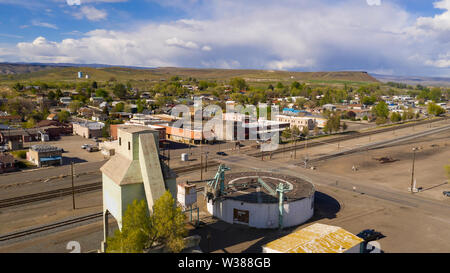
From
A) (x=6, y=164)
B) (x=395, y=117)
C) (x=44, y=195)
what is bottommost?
(x=44, y=195)

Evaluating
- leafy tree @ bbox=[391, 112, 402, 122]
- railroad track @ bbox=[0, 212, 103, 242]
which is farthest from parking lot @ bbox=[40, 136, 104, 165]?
leafy tree @ bbox=[391, 112, 402, 122]

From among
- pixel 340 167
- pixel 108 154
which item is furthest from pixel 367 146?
pixel 108 154

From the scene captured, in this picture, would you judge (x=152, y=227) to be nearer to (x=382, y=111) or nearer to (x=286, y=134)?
(x=286, y=134)

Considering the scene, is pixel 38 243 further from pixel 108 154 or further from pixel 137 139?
pixel 108 154

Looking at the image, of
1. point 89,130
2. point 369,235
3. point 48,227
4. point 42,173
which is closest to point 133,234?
point 48,227

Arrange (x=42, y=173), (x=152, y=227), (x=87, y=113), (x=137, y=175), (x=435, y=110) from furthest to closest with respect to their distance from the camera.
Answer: (x=435, y=110), (x=87, y=113), (x=42, y=173), (x=137, y=175), (x=152, y=227)

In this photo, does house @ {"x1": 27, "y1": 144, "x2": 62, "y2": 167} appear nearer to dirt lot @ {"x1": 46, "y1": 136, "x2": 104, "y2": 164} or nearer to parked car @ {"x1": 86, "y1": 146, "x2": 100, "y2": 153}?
dirt lot @ {"x1": 46, "y1": 136, "x2": 104, "y2": 164}
